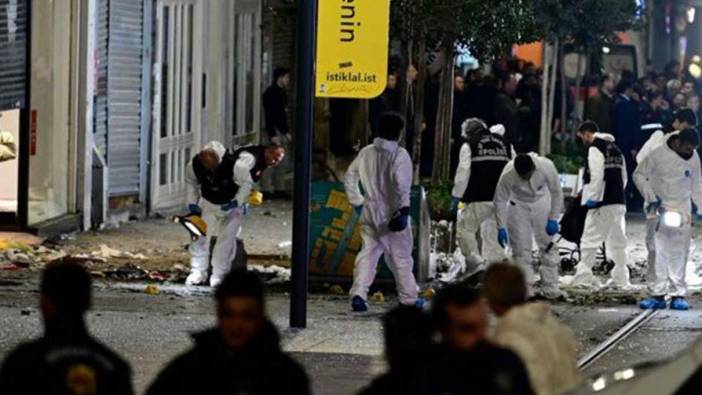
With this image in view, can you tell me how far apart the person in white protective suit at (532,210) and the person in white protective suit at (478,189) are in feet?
2.43

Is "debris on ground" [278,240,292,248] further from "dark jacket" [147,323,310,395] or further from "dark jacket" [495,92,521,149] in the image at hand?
"dark jacket" [147,323,310,395]

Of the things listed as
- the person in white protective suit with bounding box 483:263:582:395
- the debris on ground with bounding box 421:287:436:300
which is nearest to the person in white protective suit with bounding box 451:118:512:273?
the debris on ground with bounding box 421:287:436:300

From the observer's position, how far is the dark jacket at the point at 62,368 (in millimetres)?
6648

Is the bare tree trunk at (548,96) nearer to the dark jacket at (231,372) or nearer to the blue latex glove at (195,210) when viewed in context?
the blue latex glove at (195,210)

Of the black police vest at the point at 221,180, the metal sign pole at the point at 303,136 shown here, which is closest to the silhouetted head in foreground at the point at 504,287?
the metal sign pole at the point at 303,136

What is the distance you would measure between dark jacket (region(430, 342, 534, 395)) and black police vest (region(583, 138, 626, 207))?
12.8 meters

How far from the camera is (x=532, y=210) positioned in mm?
18516

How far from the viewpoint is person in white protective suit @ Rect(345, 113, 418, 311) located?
16906 mm

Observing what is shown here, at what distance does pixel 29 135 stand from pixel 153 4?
4.21 metres

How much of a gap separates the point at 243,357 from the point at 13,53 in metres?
14.6

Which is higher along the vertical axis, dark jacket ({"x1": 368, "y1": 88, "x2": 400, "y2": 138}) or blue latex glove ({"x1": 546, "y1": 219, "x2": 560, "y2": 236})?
dark jacket ({"x1": 368, "y1": 88, "x2": 400, "y2": 138})

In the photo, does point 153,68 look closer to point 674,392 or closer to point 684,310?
point 684,310

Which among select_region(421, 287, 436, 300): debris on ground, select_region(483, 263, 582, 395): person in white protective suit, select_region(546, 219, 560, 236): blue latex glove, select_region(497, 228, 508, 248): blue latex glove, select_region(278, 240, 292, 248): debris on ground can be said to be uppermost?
select_region(483, 263, 582, 395): person in white protective suit

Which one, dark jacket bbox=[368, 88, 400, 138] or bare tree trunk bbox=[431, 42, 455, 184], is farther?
dark jacket bbox=[368, 88, 400, 138]
